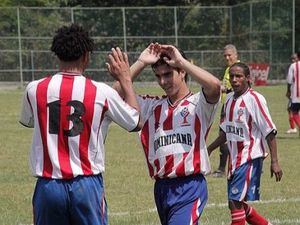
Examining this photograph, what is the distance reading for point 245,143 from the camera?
827 centimetres

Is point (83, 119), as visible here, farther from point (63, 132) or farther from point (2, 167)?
point (2, 167)

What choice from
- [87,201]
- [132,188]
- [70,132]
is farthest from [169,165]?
[132,188]

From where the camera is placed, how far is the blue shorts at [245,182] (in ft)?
26.4

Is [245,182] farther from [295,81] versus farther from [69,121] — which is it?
[295,81]

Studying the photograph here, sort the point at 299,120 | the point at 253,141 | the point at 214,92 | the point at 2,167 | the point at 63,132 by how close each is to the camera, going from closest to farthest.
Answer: the point at 63,132, the point at 214,92, the point at 253,141, the point at 2,167, the point at 299,120

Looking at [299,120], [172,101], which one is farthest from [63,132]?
[299,120]

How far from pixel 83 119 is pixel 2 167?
8.50m

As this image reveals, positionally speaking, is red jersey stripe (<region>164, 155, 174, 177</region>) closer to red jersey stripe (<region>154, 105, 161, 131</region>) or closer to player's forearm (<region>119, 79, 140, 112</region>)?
red jersey stripe (<region>154, 105, 161, 131</region>)

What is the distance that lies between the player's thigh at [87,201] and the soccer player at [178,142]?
32.7 inches

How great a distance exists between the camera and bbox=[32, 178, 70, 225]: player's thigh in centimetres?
523

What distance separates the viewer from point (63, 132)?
522 cm

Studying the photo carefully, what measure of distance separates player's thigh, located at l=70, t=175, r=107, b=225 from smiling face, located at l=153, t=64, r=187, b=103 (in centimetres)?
108

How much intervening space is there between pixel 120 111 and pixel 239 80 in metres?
3.35

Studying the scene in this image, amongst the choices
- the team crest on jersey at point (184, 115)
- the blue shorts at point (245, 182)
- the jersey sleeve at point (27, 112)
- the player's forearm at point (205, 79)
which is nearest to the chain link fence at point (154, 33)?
the blue shorts at point (245, 182)
